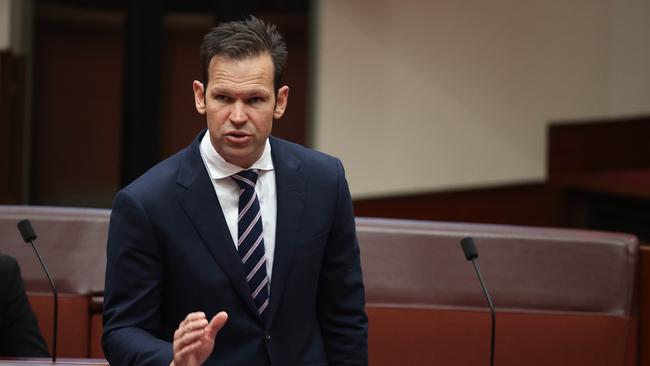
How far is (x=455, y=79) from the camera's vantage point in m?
3.51

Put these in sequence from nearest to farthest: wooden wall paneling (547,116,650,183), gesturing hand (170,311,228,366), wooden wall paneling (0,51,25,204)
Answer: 1. gesturing hand (170,311,228,366)
2. wooden wall paneling (0,51,25,204)
3. wooden wall paneling (547,116,650,183)

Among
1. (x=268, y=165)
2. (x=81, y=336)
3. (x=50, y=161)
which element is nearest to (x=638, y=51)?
(x=50, y=161)

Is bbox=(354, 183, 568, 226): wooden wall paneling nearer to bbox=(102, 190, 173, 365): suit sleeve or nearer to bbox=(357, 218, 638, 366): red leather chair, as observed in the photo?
bbox=(357, 218, 638, 366): red leather chair

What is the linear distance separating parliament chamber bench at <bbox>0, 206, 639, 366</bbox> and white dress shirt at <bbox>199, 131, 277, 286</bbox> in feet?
1.90

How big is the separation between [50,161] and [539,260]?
1796 millimetres

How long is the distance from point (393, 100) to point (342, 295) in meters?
2.23

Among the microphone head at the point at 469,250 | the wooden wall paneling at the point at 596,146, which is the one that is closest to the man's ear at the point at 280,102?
the microphone head at the point at 469,250

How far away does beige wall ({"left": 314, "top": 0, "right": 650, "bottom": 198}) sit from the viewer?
3.35m

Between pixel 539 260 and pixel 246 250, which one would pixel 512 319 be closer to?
pixel 539 260

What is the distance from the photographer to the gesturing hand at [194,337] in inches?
40.5

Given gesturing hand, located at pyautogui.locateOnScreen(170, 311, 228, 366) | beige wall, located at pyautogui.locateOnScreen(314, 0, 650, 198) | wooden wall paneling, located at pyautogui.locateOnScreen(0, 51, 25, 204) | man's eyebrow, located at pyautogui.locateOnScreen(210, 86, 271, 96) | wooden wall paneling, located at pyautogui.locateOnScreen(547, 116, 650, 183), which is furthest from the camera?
wooden wall paneling, located at pyautogui.locateOnScreen(547, 116, 650, 183)

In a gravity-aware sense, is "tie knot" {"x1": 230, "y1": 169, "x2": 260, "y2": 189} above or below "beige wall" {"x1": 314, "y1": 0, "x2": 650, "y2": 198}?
below

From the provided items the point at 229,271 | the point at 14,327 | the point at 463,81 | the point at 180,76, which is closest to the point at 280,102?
the point at 229,271

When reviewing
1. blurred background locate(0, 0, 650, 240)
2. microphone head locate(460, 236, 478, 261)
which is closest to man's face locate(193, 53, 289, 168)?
microphone head locate(460, 236, 478, 261)
